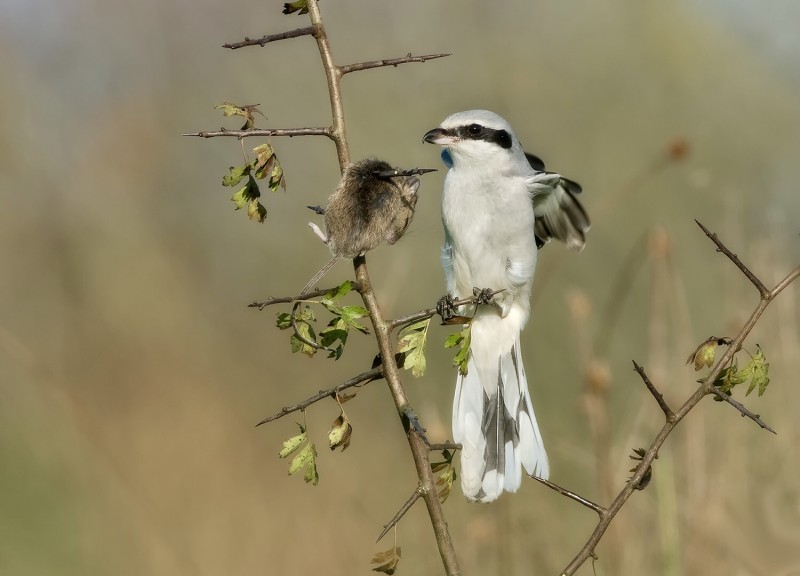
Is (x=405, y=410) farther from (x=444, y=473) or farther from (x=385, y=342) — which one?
(x=444, y=473)

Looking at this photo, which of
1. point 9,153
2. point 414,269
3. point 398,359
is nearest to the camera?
point 398,359

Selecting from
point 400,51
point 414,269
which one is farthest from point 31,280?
point 400,51

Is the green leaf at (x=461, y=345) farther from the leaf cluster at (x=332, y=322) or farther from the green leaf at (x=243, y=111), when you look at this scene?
the green leaf at (x=243, y=111)

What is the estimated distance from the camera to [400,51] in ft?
26.8

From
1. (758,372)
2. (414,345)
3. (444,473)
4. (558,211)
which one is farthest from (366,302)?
(558,211)

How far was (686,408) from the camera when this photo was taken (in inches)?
72.0

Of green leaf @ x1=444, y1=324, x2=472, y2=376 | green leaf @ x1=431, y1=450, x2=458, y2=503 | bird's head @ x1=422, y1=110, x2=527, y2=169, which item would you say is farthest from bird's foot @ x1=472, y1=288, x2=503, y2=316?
green leaf @ x1=431, y1=450, x2=458, y2=503

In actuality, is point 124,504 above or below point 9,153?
below

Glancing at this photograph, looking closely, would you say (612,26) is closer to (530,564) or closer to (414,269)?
(414,269)

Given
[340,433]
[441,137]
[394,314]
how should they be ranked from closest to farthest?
1. [340,433]
2. [441,137]
3. [394,314]

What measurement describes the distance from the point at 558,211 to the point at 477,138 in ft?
1.32

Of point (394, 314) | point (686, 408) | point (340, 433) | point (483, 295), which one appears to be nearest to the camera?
point (686, 408)

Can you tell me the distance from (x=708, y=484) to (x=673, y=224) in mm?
4445

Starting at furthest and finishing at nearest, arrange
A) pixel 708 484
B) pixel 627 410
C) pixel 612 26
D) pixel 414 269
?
pixel 612 26 → pixel 414 269 → pixel 627 410 → pixel 708 484
